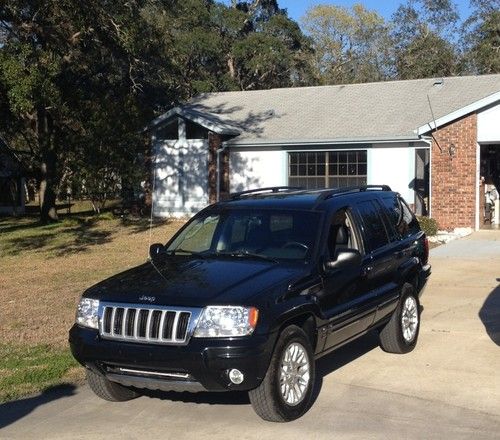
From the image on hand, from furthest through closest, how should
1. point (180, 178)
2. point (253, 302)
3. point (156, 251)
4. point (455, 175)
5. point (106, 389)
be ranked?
1. point (180, 178)
2. point (455, 175)
3. point (156, 251)
4. point (106, 389)
5. point (253, 302)

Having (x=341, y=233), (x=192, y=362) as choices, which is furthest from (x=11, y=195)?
(x=192, y=362)

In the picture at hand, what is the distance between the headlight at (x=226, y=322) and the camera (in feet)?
18.4

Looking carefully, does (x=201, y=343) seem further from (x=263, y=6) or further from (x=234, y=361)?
(x=263, y=6)

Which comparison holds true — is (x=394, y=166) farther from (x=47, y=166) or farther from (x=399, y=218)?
(x=399, y=218)

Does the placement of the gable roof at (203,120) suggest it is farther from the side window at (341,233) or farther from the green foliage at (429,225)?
the side window at (341,233)

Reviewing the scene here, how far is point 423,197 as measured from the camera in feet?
73.8

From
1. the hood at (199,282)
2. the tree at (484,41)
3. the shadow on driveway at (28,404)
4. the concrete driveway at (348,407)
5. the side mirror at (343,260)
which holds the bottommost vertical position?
the shadow on driveway at (28,404)

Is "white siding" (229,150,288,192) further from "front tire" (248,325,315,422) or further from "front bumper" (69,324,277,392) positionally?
"front bumper" (69,324,277,392)

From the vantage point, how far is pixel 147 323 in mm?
5828

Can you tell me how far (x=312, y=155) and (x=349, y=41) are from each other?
3792 centimetres

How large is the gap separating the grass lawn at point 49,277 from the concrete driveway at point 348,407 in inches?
30.8

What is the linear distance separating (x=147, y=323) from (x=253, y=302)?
0.83 m

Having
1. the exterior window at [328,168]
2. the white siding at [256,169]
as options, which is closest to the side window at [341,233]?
the exterior window at [328,168]

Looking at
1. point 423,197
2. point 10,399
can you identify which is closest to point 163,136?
point 423,197
